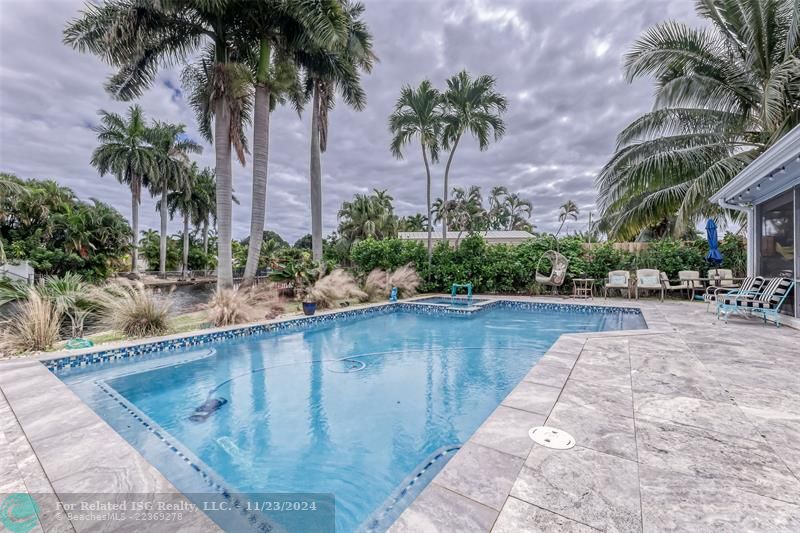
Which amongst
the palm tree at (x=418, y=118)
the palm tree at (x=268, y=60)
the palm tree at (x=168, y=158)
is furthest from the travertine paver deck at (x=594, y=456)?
the palm tree at (x=168, y=158)

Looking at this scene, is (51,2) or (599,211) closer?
(51,2)

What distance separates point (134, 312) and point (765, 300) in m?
10.9

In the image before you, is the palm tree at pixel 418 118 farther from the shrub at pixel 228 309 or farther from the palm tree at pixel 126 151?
the palm tree at pixel 126 151

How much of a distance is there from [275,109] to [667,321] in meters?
12.5

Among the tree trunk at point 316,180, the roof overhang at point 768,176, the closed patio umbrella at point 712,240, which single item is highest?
the tree trunk at point 316,180

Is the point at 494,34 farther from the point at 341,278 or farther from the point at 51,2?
the point at 51,2

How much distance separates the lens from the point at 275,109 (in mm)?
11453

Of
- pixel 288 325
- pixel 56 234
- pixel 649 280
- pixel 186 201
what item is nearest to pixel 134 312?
pixel 288 325

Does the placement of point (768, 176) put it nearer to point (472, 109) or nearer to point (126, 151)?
point (472, 109)

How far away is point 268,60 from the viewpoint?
9.27 meters

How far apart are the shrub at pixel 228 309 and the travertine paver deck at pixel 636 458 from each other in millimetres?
6087

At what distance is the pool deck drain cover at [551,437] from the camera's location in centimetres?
208

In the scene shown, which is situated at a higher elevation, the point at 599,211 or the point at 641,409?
the point at 599,211

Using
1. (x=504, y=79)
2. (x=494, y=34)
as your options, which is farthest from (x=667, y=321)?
(x=504, y=79)
